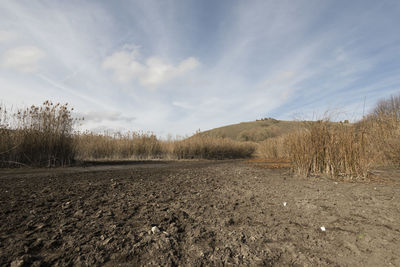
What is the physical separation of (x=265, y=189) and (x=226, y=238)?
5.21 ft

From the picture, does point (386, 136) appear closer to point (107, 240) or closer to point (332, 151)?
point (332, 151)

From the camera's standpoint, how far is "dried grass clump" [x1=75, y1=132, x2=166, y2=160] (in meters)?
8.97

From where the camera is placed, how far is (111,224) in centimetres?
148

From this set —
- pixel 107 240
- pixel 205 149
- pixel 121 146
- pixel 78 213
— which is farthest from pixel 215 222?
pixel 205 149

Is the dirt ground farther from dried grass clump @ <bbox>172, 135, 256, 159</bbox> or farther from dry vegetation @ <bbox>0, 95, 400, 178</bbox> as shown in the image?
dried grass clump @ <bbox>172, 135, 256, 159</bbox>

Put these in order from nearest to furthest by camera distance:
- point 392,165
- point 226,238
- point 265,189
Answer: point 226,238, point 265,189, point 392,165

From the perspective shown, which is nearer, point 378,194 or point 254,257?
point 254,257

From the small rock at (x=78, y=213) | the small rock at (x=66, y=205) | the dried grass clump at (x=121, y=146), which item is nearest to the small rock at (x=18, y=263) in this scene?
the small rock at (x=78, y=213)

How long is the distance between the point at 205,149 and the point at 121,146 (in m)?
5.03

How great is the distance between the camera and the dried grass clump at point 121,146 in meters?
8.97

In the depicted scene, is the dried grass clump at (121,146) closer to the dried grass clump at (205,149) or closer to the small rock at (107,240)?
the dried grass clump at (205,149)

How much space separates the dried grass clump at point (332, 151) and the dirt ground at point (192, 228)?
3.83ft

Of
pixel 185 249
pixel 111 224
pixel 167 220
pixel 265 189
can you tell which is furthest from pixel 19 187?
pixel 265 189

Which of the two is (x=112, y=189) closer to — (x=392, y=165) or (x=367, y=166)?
(x=367, y=166)
